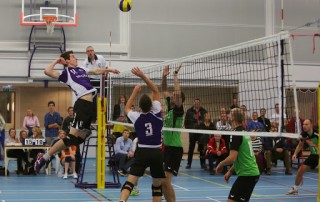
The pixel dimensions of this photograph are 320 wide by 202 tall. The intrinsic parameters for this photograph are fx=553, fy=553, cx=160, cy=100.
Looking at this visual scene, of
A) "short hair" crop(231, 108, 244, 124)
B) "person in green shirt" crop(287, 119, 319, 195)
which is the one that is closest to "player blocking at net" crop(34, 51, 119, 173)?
"short hair" crop(231, 108, 244, 124)

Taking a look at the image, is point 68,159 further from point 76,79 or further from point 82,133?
point 76,79

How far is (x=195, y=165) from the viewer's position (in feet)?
66.3

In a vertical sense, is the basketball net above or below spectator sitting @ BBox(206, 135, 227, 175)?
above

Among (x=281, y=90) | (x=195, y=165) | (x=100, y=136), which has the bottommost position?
(x=195, y=165)

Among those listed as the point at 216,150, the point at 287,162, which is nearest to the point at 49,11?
the point at 216,150

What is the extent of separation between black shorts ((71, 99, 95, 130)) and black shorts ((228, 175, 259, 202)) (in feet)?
11.3

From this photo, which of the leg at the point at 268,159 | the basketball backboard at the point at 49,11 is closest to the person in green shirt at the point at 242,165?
the leg at the point at 268,159

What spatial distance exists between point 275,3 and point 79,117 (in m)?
16.4

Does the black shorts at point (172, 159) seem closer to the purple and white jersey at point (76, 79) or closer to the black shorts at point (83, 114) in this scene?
the black shorts at point (83, 114)

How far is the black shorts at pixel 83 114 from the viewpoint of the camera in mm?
10055

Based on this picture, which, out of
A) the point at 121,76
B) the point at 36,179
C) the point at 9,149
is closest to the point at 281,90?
the point at 121,76

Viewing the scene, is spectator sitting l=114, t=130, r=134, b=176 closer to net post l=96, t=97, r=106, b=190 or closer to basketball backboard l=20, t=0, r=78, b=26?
net post l=96, t=97, r=106, b=190

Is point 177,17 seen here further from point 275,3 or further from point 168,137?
point 168,137

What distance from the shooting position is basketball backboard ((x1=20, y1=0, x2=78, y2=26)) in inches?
833
